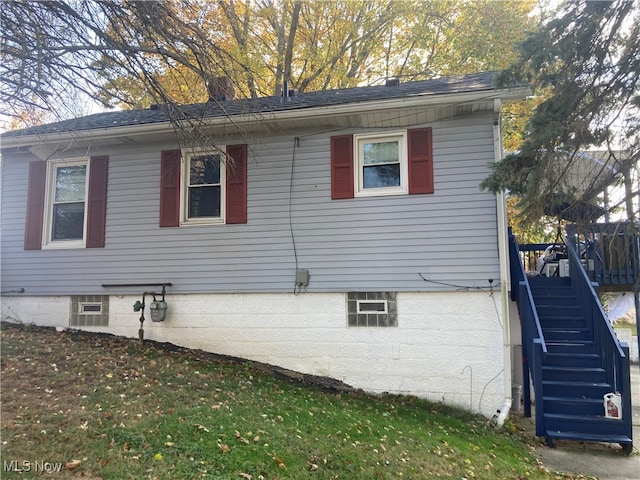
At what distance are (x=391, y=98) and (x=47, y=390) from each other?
566 centimetres

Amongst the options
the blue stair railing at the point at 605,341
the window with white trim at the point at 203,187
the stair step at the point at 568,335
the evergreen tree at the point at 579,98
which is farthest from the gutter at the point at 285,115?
the stair step at the point at 568,335

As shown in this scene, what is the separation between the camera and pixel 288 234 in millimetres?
7234

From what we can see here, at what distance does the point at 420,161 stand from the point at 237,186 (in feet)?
9.84

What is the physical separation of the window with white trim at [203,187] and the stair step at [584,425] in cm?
571

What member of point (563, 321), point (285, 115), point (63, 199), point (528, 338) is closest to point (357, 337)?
point (528, 338)

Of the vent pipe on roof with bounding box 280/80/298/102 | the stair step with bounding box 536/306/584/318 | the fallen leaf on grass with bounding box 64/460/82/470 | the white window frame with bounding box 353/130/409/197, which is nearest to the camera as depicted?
the fallen leaf on grass with bounding box 64/460/82/470

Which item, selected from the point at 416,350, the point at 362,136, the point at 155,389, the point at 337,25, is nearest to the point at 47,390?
the point at 155,389

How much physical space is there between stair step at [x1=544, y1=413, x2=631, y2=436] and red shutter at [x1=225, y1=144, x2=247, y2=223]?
17.2 feet

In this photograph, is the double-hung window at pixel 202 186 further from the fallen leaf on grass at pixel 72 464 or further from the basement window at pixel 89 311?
the fallen leaf on grass at pixel 72 464

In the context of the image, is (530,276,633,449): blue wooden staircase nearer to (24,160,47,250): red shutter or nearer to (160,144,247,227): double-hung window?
(160,144,247,227): double-hung window

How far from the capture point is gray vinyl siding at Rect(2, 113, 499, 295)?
6.66m

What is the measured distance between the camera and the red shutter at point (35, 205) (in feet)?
26.9

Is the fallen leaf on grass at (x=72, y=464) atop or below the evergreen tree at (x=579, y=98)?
below

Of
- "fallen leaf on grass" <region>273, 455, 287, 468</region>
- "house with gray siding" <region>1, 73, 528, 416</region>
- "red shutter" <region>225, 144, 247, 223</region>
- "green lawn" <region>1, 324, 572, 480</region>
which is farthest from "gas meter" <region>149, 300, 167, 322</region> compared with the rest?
"fallen leaf on grass" <region>273, 455, 287, 468</region>
